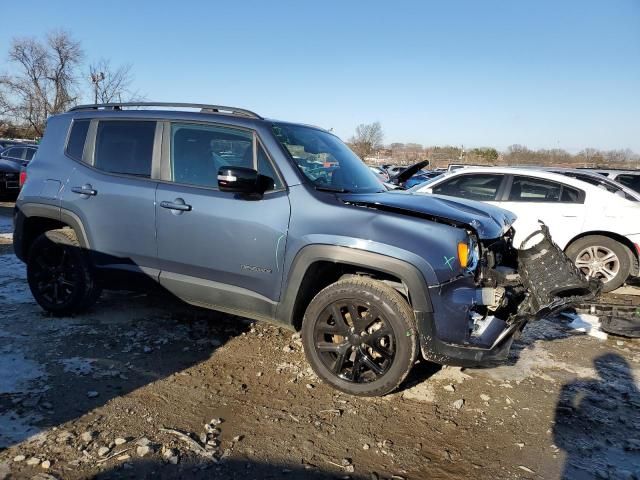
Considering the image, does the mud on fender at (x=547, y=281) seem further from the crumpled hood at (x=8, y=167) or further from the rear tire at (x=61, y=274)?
the crumpled hood at (x=8, y=167)

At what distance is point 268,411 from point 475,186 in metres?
5.10

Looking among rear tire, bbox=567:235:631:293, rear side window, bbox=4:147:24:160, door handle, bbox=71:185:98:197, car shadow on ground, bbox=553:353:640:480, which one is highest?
door handle, bbox=71:185:98:197

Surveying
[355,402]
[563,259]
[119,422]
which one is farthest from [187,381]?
[563,259]

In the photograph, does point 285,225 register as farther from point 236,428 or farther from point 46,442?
point 46,442

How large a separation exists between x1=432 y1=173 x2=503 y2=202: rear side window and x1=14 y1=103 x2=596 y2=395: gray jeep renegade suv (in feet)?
9.70

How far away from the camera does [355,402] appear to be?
3311 mm

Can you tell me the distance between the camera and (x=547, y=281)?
11.7ft

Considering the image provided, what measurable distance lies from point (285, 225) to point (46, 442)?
1.91m

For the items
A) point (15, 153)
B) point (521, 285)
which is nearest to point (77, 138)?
point (521, 285)

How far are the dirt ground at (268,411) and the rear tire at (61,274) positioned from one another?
16cm

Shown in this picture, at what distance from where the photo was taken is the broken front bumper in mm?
3045

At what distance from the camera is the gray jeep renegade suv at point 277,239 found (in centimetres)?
311

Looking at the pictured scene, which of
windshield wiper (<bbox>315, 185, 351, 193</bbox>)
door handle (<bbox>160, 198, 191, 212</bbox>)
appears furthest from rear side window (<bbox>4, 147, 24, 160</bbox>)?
windshield wiper (<bbox>315, 185, 351, 193</bbox>)

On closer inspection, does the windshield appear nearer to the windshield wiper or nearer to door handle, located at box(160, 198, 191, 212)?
the windshield wiper
